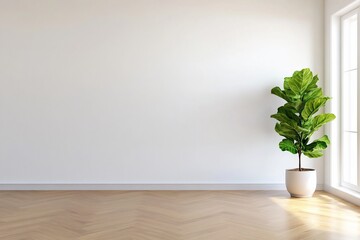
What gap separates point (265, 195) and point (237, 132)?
0.99m

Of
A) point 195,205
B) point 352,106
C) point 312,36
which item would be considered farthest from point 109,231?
point 312,36

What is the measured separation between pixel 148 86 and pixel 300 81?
6.86 feet

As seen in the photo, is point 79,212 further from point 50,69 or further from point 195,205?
point 50,69

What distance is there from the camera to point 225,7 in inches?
245

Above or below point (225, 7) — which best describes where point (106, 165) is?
below

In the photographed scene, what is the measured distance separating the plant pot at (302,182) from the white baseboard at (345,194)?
36 centimetres

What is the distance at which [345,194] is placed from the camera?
17.7 ft

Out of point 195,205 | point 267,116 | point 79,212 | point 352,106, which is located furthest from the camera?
point 267,116

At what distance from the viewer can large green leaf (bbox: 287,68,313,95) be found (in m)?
5.43

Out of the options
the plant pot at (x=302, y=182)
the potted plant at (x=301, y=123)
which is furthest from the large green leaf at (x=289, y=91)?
the plant pot at (x=302, y=182)

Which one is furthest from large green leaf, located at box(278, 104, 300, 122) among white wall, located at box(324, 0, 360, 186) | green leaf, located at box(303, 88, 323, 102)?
white wall, located at box(324, 0, 360, 186)

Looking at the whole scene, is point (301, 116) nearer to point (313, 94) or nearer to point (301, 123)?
point (301, 123)

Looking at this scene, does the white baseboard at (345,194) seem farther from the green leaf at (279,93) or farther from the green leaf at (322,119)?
the green leaf at (279,93)

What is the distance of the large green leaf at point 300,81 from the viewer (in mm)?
5426
